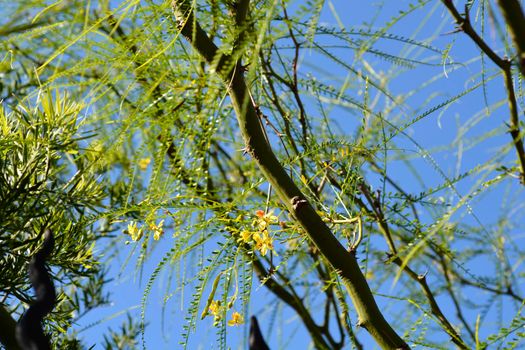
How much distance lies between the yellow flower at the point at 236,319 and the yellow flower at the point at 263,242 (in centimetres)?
6

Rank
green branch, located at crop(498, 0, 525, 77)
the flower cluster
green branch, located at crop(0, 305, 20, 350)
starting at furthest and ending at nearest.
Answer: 1. the flower cluster
2. green branch, located at crop(0, 305, 20, 350)
3. green branch, located at crop(498, 0, 525, 77)

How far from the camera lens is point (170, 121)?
68 centimetres

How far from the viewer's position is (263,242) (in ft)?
2.08

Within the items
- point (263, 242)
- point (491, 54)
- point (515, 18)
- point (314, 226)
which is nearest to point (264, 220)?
point (263, 242)

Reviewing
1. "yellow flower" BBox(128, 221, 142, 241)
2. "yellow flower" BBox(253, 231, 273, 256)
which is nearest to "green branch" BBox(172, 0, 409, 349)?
"yellow flower" BBox(253, 231, 273, 256)

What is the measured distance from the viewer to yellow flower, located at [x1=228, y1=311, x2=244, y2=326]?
25.4 inches

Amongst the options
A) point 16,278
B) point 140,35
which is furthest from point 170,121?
point 16,278

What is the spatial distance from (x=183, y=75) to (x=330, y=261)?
33 cm

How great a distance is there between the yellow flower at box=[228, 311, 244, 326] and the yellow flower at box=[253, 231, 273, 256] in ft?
0.21

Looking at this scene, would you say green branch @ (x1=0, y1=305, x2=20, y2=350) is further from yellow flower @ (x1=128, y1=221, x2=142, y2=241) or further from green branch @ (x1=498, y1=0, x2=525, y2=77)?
green branch @ (x1=498, y1=0, x2=525, y2=77)

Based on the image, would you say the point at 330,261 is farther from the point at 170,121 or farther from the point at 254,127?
the point at 170,121

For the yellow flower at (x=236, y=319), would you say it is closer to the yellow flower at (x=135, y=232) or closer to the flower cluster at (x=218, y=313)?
the flower cluster at (x=218, y=313)

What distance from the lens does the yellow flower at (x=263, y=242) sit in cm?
63

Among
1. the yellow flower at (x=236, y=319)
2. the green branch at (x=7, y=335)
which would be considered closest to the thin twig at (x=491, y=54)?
the yellow flower at (x=236, y=319)
